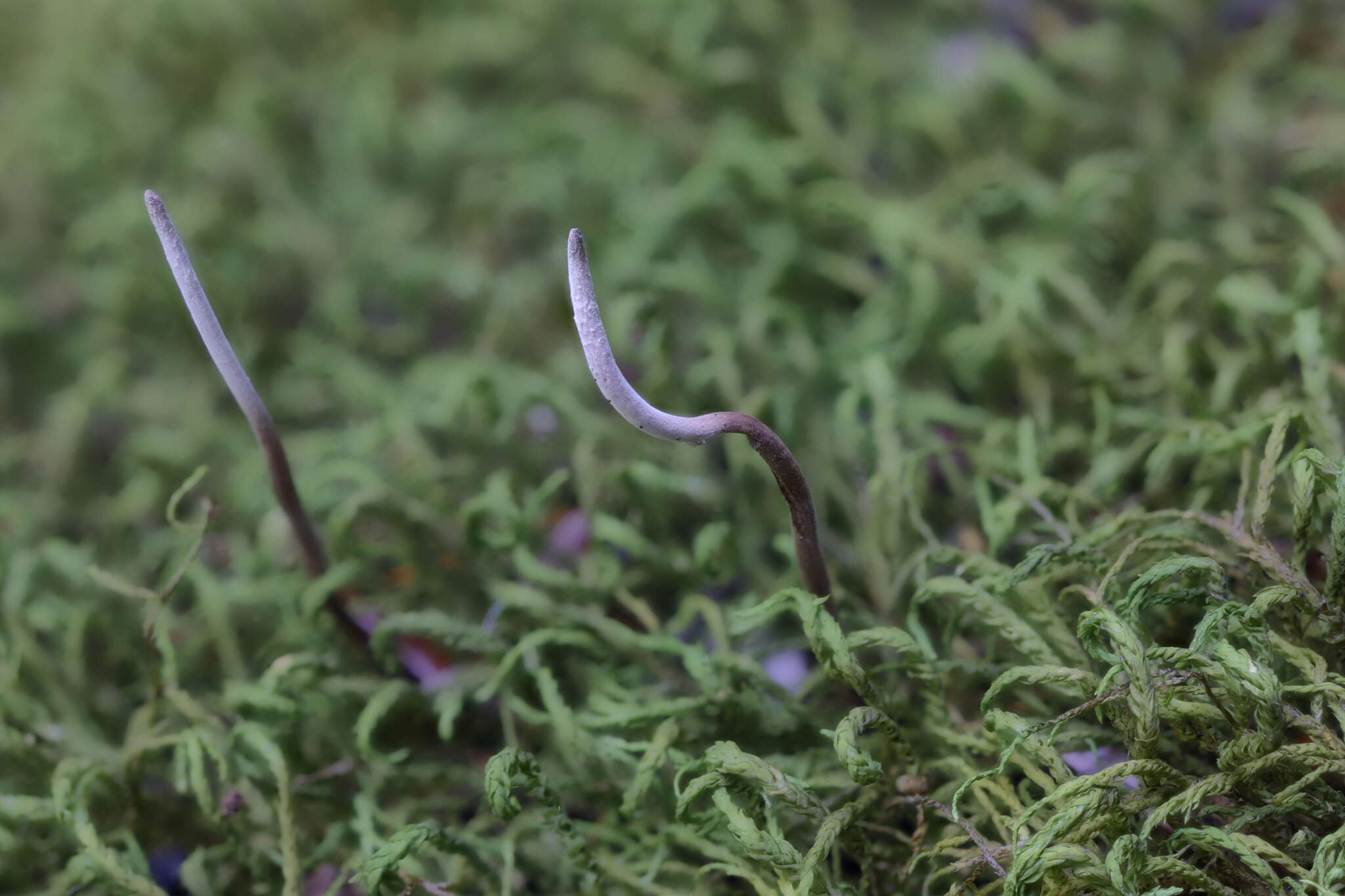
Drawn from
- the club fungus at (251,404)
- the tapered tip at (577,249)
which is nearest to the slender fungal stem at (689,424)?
the tapered tip at (577,249)

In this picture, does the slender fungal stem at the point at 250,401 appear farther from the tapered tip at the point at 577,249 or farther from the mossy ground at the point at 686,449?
the tapered tip at the point at 577,249

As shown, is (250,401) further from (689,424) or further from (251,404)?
(689,424)

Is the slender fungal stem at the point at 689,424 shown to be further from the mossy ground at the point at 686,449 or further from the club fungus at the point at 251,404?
the club fungus at the point at 251,404

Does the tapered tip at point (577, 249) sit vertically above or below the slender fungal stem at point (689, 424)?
above

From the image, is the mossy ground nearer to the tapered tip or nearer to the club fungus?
the club fungus

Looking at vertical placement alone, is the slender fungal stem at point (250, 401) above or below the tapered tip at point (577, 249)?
below

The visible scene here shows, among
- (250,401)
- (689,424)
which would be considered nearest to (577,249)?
(689,424)

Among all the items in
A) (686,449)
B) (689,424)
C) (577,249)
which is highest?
(577,249)
